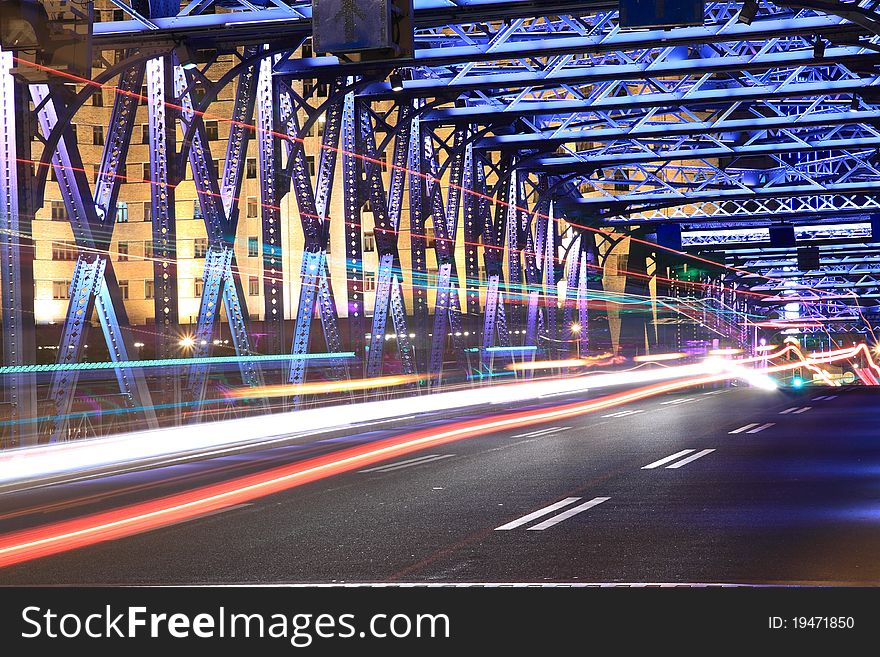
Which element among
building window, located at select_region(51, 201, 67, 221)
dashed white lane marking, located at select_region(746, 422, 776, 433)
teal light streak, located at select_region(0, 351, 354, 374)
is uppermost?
building window, located at select_region(51, 201, 67, 221)

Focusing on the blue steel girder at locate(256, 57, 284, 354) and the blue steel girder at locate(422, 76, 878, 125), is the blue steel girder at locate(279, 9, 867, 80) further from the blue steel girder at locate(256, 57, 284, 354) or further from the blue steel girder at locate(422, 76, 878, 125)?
the blue steel girder at locate(422, 76, 878, 125)

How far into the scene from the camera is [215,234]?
23.2m

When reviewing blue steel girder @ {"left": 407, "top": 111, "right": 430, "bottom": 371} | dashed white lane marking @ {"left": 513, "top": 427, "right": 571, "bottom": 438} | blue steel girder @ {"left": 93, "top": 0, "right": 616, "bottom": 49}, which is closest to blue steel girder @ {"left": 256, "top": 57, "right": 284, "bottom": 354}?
blue steel girder @ {"left": 93, "top": 0, "right": 616, "bottom": 49}

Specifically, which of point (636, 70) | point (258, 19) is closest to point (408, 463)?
point (258, 19)

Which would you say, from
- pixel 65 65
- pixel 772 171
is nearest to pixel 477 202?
pixel 772 171

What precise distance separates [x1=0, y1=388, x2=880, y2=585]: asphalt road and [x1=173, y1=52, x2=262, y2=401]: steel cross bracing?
315 centimetres

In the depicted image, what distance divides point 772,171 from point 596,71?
Result: 18.9m

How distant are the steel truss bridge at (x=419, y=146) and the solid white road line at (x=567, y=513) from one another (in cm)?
796

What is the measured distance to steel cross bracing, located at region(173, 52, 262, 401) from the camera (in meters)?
22.5

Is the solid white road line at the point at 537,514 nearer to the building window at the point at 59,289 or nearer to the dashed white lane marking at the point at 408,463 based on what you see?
the dashed white lane marking at the point at 408,463

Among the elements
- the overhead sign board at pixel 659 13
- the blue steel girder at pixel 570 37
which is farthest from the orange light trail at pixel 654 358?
the overhead sign board at pixel 659 13

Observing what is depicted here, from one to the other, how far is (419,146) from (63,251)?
55.4m

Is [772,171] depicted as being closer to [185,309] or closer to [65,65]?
[65,65]

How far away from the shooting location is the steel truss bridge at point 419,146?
64.9 ft
